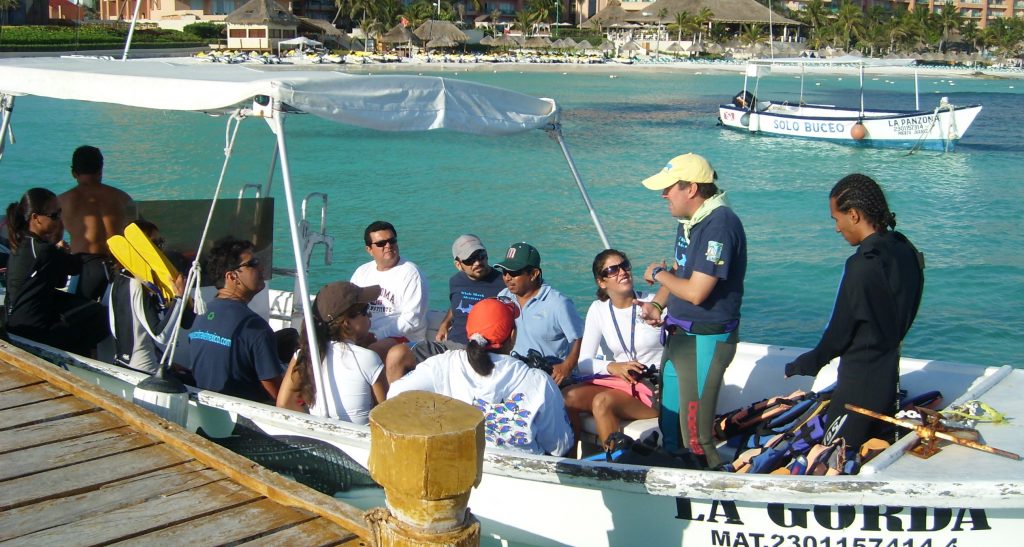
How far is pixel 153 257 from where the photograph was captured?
587cm

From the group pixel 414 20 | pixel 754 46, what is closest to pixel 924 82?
pixel 754 46

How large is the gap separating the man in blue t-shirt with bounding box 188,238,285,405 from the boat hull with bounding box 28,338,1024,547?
0.61 feet

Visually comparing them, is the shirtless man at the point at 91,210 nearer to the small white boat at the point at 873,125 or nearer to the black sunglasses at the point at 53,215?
the black sunglasses at the point at 53,215

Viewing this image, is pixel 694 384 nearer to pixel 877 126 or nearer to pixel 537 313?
pixel 537 313

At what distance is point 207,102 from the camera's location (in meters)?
5.07

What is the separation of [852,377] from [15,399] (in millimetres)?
4118

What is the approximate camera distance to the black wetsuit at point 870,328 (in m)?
3.98

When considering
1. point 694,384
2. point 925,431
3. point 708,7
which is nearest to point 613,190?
point 694,384

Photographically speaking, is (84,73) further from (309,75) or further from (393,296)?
(393,296)

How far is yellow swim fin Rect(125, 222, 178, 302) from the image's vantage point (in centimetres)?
587

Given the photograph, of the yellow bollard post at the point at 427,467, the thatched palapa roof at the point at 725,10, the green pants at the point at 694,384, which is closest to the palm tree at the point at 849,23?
the thatched palapa roof at the point at 725,10

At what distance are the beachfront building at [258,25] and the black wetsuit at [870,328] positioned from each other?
249 feet

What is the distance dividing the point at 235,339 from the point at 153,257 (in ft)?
3.40

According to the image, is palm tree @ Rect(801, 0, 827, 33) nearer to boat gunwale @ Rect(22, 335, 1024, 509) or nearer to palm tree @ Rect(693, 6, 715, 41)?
palm tree @ Rect(693, 6, 715, 41)
